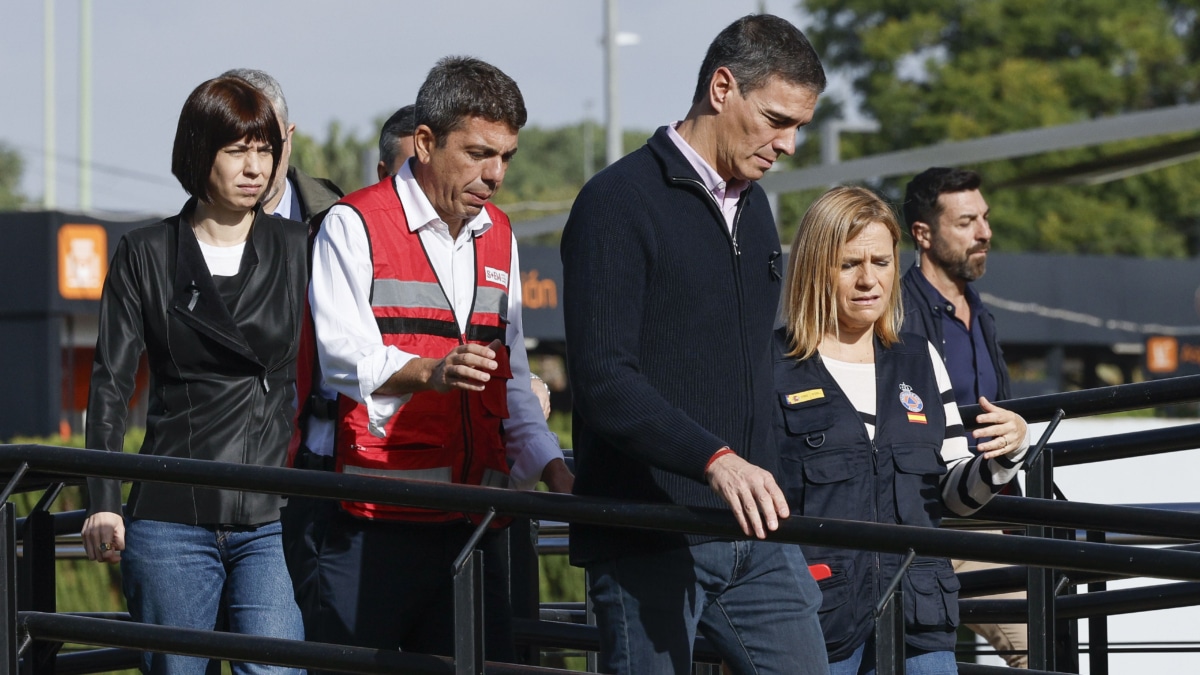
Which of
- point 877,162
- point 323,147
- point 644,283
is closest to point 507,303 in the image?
point 644,283

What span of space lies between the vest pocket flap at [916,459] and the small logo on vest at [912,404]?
0.05m

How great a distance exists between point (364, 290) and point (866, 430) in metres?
1.04

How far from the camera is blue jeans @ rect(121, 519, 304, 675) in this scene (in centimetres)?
329

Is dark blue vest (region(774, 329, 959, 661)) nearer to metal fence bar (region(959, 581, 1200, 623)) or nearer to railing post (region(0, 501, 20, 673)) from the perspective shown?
metal fence bar (region(959, 581, 1200, 623))

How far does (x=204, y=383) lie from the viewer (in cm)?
338

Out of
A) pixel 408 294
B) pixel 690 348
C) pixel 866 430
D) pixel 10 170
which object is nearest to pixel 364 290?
pixel 408 294

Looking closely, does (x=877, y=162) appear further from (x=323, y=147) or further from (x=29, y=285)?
(x=323, y=147)

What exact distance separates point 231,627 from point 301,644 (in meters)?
0.48

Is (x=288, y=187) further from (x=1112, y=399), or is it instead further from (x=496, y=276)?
(x=1112, y=399)

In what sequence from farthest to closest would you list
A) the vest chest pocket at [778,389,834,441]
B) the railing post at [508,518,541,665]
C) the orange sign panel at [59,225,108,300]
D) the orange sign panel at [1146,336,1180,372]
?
1. the orange sign panel at [1146,336,1180,372]
2. the orange sign panel at [59,225,108,300]
3. the railing post at [508,518,541,665]
4. the vest chest pocket at [778,389,834,441]

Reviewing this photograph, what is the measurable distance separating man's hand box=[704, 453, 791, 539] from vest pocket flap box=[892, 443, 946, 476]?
0.68 m

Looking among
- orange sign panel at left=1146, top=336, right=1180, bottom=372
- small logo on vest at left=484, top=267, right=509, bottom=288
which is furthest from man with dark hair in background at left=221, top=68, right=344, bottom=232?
orange sign panel at left=1146, top=336, right=1180, bottom=372

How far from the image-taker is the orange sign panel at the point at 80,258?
16.9 meters

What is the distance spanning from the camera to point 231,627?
3.40 metres
